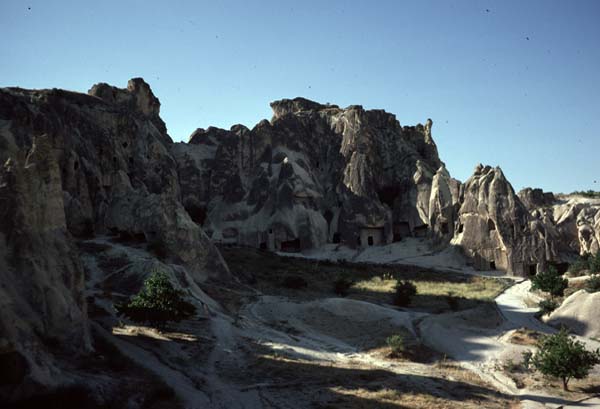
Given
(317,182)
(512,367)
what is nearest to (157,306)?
(512,367)

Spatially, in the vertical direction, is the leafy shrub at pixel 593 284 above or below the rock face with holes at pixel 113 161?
below

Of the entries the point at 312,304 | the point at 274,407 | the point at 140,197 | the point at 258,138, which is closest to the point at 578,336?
the point at 312,304

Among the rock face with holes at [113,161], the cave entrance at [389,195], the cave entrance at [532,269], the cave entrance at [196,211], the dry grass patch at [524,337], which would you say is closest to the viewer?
the dry grass patch at [524,337]

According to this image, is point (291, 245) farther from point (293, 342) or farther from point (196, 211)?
point (293, 342)

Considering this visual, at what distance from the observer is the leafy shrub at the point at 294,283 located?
3656 centimetres

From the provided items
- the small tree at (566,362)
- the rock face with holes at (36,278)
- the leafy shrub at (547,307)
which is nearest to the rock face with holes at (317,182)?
the leafy shrub at (547,307)

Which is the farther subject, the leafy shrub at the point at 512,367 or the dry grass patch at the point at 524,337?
the dry grass patch at the point at 524,337

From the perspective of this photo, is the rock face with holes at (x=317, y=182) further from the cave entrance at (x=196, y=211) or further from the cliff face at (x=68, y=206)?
the cliff face at (x=68, y=206)

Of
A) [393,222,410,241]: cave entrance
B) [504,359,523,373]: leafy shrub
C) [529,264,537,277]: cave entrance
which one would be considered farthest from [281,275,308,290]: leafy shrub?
[393,222,410,241]: cave entrance

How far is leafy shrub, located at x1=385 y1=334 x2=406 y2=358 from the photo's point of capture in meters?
22.4

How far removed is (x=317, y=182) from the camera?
6331cm

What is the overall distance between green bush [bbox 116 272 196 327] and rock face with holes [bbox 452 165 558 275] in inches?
1302

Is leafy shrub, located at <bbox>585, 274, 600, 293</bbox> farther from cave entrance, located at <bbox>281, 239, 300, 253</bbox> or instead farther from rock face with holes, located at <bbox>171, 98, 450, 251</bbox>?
cave entrance, located at <bbox>281, 239, 300, 253</bbox>

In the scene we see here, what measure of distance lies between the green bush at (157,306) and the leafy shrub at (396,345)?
8.92 metres
